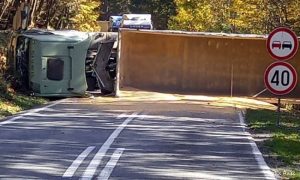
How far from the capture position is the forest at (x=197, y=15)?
33.9 m

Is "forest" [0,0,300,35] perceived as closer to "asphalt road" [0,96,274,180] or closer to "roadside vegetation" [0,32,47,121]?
"roadside vegetation" [0,32,47,121]

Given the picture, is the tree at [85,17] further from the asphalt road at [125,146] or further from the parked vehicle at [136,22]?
the asphalt road at [125,146]

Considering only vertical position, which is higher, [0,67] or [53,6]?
[53,6]

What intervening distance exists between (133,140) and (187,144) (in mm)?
1019

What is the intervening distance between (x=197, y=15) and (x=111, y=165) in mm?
44816

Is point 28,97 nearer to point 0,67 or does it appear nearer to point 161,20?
point 0,67

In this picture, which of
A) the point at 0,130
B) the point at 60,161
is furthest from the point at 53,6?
the point at 60,161

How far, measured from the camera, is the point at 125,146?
11.7 metres

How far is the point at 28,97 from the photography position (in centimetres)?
2095

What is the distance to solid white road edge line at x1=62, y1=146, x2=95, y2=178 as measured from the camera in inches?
354

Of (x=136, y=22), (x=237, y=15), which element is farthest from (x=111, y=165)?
(x=136, y=22)

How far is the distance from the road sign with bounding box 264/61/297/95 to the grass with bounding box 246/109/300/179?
0.96 m

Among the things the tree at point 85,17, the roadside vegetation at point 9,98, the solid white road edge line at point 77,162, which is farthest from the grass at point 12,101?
the tree at point 85,17

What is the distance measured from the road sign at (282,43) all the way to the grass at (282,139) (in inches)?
66.2
